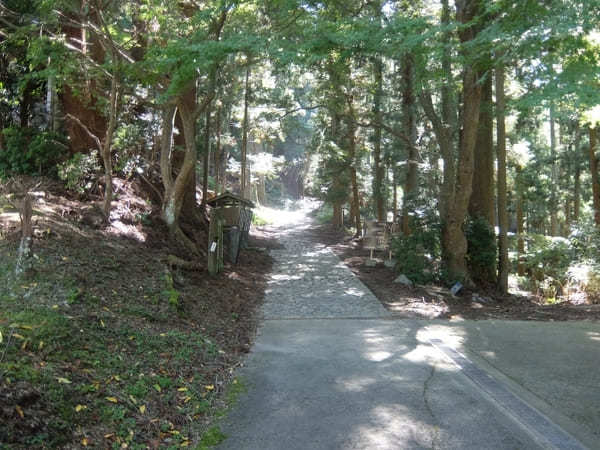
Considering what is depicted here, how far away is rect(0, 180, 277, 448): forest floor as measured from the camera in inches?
146

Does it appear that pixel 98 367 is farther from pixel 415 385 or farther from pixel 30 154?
pixel 30 154

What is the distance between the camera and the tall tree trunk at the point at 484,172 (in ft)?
46.0

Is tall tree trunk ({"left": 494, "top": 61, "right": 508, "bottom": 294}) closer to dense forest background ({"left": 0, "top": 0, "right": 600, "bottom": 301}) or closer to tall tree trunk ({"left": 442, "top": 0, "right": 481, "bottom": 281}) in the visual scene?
dense forest background ({"left": 0, "top": 0, "right": 600, "bottom": 301})

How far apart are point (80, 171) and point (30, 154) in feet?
5.53

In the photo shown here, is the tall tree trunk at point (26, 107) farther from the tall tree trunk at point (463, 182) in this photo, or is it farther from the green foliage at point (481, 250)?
the green foliage at point (481, 250)

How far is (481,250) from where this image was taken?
532 inches

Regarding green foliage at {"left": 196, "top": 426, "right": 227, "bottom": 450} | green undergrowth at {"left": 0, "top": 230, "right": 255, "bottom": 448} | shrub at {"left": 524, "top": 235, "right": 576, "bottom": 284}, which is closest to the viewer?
green undergrowth at {"left": 0, "top": 230, "right": 255, "bottom": 448}

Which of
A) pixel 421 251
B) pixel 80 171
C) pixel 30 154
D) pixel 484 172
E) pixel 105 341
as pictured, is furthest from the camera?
pixel 484 172

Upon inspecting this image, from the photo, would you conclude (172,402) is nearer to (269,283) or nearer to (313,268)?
(269,283)

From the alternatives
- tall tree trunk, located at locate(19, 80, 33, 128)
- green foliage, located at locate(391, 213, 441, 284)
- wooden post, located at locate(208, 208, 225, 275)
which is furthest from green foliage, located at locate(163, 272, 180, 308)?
→ tall tree trunk, located at locate(19, 80, 33, 128)

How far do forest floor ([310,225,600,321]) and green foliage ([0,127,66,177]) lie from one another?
8.45 meters

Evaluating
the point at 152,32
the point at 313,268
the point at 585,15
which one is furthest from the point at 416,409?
the point at 313,268

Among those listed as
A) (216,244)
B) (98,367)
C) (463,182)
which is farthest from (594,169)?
(98,367)

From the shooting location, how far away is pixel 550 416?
4699mm
